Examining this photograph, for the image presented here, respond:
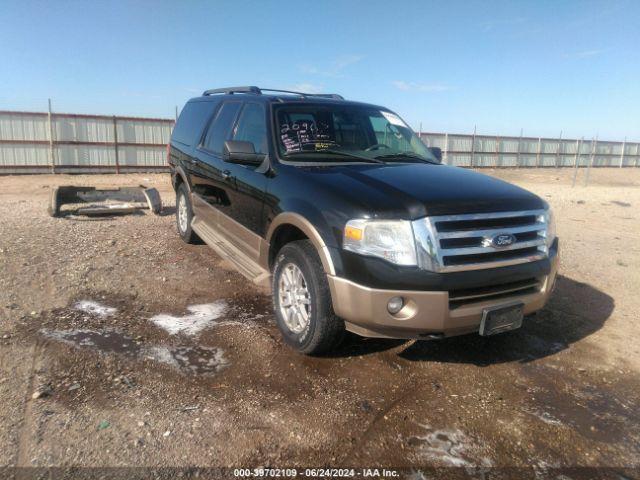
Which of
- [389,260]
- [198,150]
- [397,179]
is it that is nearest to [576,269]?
[397,179]

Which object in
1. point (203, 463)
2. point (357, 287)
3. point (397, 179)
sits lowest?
point (203, 463)

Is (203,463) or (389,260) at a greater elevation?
(389,260)

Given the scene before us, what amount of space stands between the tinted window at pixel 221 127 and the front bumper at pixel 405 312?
104 inches

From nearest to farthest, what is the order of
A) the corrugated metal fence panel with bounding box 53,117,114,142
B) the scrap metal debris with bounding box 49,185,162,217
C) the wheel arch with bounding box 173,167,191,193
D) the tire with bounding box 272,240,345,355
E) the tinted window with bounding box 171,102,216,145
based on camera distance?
the tire with bounding box 272,240,345,355, the tinted window with bounding box 171,102,216,145, the wheel arch with bounding box 173,167,191,193, the scrap metal debris with bounding box 49,185,162,217, the corrugated metal fence panel with bounding box 53,117,114,142

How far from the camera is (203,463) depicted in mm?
2475

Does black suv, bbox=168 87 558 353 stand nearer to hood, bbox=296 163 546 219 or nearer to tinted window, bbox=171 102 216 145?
hood, bbox=296 163 546 219

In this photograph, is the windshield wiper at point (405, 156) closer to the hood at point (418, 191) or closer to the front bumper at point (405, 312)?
the hood at point (418, 191)

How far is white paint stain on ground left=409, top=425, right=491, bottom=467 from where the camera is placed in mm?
2574

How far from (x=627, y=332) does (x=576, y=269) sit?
6.42 feet

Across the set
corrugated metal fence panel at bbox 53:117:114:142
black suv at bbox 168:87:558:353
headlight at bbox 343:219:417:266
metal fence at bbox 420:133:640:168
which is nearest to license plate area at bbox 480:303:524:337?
black suv at bbox 168:87:558:353

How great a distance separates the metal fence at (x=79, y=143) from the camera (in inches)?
661

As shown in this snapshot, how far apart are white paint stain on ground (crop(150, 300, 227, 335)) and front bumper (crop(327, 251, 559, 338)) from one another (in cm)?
153

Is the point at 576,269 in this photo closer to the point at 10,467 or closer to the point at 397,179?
the point at 397,179

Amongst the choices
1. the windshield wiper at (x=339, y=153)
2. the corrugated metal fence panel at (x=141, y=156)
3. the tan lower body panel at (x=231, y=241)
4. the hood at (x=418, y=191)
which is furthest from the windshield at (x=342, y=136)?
the corrugated metal fence panel at (x=141, y=156)
